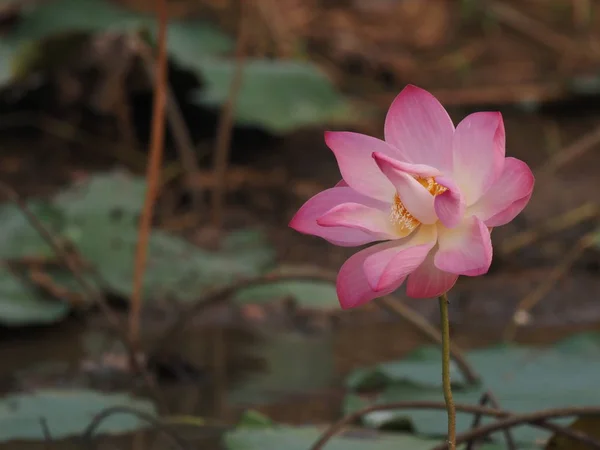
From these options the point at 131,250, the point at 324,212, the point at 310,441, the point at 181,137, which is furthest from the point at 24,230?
the point at 324,212

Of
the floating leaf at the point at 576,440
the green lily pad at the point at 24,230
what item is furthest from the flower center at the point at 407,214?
the green lily pad at the point at 24,230

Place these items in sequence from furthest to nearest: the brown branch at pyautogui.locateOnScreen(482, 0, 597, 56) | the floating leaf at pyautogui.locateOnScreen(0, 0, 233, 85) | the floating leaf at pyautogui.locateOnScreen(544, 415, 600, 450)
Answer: the brown branch at pyautogui.locateOnScreen(482, 0, 597, 56) < the floating leaf at pyautogui.locateOnScreen(0, 0, 233, 85) < the floating leaf at pyautogui.locateOnScreen(544, 415, 600, 450)

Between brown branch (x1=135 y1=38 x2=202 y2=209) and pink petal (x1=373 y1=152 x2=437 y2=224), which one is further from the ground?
brown branch (x1=135 y1=38 x2=202 y2=209)

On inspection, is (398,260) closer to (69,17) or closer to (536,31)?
(69,17)

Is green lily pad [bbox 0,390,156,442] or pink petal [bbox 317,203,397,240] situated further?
green lily pad [bbox 0,390,156,442]

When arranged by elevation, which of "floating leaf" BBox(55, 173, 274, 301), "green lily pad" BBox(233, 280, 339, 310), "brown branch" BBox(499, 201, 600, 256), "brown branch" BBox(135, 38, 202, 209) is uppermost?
"brown branch" BBox(135, 38, 202, 209)

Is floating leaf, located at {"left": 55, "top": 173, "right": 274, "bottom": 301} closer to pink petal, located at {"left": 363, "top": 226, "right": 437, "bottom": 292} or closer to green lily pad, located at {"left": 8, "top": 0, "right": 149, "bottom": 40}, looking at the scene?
green lily pad, located at {"left": 8, "top": 0, "right": 149, "bottom": 40}

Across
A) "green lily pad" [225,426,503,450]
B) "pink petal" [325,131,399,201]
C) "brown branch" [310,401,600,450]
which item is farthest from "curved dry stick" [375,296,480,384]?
"pink petal" [325,131,399,201]
